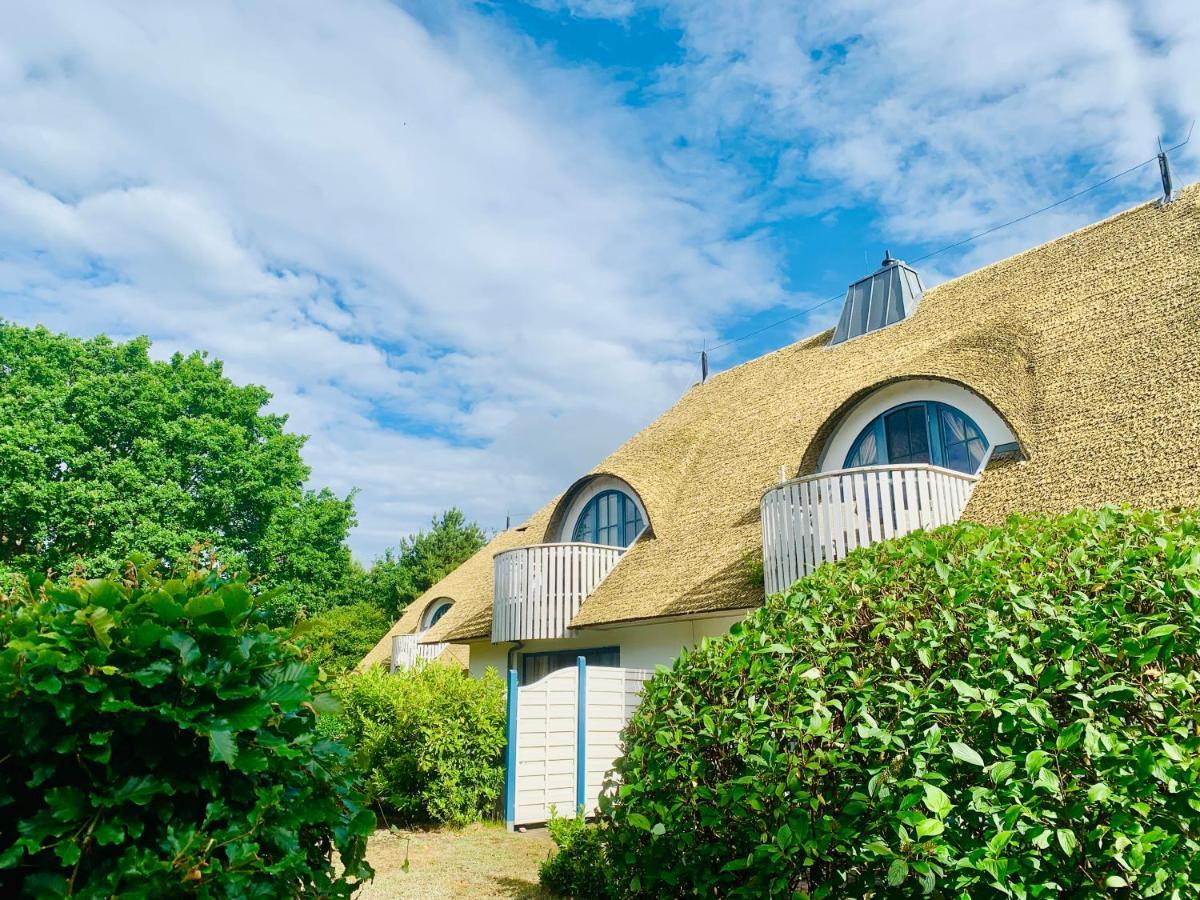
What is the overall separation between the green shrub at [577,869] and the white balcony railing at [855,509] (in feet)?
13.2

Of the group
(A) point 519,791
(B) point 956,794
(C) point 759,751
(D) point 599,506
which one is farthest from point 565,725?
(B) point 956,794

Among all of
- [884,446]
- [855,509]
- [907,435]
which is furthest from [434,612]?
[855,509]

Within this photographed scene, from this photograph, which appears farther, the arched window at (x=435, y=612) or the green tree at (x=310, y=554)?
the green tree at (x=310, y=554)

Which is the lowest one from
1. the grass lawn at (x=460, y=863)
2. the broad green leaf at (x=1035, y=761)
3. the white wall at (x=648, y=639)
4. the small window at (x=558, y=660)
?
the grass lawn at (x=460, y=863)

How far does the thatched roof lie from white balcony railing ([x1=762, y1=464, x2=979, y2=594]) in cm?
52

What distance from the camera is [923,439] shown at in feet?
39.8

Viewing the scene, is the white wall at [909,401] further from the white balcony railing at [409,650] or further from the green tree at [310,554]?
the green tree at [310,554]

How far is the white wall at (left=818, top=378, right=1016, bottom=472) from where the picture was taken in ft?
→ 37.0

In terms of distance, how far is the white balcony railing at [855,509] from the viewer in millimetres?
10086

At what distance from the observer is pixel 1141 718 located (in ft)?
11.1

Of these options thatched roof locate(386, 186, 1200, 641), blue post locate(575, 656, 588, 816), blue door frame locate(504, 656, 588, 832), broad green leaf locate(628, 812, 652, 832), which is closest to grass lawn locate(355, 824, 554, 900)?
blue door frame locate(504, 656, 588, 832)

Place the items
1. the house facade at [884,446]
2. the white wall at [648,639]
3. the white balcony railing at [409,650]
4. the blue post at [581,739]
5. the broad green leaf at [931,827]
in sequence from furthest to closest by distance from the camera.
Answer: the white balcony railing at [409,650], the white wall at [648,639], the blue post at [581,739], the house facade at [884,446], the broad green leaf at [931,827]

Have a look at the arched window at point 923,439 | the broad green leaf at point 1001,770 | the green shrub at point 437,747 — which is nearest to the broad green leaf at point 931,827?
the broad green leaf at point 1001,770

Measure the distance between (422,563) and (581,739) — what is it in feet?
102
